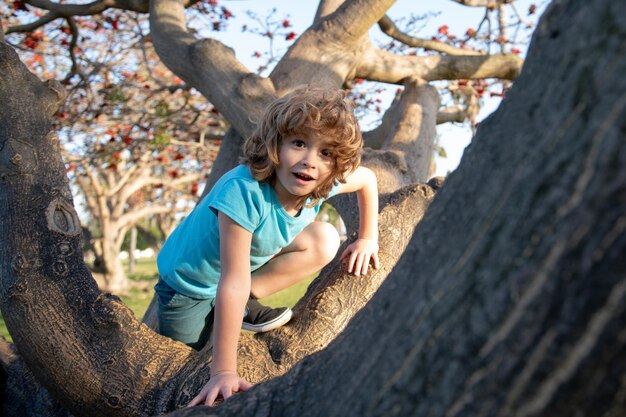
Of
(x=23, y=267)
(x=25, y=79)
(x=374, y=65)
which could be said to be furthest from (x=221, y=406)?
(x=374, y=65)

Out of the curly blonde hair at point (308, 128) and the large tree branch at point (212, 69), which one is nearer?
the curly blonde hair at point (308, 128)

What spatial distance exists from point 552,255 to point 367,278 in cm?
181

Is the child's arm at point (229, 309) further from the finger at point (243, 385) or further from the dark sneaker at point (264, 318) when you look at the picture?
the dark sneaker at point (264, 318)

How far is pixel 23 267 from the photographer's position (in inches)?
91.7

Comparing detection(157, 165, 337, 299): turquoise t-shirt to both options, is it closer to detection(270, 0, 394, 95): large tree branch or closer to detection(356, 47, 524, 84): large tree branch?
detection(270, 0, 394, 95): large tree branch

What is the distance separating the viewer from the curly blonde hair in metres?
2.22

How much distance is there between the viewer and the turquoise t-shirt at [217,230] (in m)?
2.28

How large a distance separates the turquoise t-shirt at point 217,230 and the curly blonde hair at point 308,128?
0.29ft

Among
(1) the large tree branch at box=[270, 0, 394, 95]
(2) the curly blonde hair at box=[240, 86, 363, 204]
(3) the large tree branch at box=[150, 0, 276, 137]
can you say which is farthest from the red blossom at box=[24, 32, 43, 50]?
(2) the curly blonde hair at box=[240, 86, 363, 204]

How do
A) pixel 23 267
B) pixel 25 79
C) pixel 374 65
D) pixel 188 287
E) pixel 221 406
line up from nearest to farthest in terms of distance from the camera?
pixel 221 406
pixel 23 267
pixel 188 287
pixel 25 79
pixel 374 65

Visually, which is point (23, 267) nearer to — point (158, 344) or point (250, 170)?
point (158, 344)

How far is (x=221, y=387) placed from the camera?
1.98 meters

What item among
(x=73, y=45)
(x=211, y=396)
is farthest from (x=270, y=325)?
(x=73, y=45)

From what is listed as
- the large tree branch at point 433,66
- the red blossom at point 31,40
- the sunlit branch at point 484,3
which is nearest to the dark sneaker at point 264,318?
the large tree branch at point 433,66
